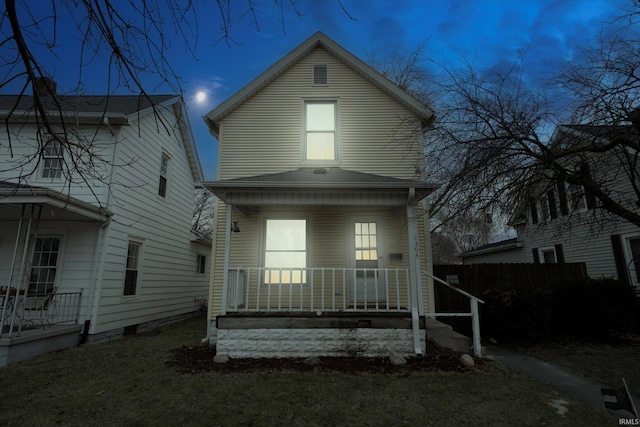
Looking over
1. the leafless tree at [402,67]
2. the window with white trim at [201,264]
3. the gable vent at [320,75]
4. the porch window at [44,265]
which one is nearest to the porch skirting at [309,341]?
the porch window at [44,265]

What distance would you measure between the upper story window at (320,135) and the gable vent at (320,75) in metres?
0.68

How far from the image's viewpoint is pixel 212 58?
3.17 metres

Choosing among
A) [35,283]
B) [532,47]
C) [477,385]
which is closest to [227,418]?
[477,385]

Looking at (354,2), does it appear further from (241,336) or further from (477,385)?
(241,336)

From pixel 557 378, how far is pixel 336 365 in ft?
11.7

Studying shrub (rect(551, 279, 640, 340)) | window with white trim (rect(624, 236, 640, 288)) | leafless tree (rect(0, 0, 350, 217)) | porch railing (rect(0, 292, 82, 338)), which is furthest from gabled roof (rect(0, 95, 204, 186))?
window with white trim (rect(624, 236, 640, 288))

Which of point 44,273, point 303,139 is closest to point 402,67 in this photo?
point 303,139

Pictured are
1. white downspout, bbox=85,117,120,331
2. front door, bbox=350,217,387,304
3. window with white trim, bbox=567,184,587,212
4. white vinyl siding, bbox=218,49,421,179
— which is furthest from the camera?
white vinyl siding, bbox=218,49,421,179

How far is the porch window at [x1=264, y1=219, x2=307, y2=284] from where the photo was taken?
812 centimetres

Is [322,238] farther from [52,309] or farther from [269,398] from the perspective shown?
[52,309]

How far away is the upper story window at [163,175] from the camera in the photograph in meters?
11.2

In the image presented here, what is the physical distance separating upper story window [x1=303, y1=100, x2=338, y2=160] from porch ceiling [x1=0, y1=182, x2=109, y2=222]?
16.4ft

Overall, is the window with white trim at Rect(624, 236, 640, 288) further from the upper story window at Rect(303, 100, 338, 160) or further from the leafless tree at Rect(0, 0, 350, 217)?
the leafless tree at Rect(0, 0, 350, 217)

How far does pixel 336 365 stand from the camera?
5.85m
